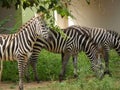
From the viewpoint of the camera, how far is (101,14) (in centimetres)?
1956

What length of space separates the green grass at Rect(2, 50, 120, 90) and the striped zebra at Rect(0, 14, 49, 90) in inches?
34.8

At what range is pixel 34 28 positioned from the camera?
32.7ft

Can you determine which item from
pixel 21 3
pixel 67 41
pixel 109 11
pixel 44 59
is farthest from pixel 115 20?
pixel 21 3

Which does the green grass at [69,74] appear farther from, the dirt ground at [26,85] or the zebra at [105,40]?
the zebra at [105,40]

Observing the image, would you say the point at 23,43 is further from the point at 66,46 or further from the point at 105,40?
the point at 105,40

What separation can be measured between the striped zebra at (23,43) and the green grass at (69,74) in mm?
884

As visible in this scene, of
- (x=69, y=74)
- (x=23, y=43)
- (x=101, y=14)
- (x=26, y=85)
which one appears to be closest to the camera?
(x=23, y=43)

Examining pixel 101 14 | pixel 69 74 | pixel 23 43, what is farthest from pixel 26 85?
pixel 101 14

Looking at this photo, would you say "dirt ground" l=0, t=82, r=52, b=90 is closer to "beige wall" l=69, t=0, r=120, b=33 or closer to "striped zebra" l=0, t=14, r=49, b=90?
"striped zebra" l=0, t=14, r=49, b=90

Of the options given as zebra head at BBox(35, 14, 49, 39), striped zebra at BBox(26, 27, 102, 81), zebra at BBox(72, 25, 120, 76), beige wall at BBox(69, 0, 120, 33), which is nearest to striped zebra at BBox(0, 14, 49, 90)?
zebra head at BBox(35, 14, 49, 39)

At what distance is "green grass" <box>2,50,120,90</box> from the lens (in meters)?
8.39

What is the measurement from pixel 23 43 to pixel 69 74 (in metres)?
2.66

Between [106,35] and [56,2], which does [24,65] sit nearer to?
[106,35]

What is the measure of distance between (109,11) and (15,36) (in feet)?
30.4
